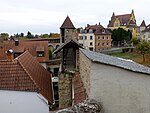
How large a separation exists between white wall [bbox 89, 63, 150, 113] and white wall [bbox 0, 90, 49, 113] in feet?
19.3

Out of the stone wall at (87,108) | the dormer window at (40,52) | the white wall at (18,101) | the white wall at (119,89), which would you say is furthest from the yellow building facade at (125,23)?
the stone wall at (87,108)

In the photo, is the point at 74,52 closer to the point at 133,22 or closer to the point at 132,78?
the point at 132,78

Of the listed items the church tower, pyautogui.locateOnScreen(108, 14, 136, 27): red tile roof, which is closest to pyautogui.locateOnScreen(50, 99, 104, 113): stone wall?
the church tower

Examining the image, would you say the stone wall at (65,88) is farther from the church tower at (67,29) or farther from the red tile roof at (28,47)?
the church tower at (67,29)

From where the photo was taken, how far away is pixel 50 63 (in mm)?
28219

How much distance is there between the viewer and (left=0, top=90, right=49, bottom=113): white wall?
13.4 meters

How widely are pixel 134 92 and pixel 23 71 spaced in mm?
7765

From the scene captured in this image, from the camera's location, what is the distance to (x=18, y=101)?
44.1 feet

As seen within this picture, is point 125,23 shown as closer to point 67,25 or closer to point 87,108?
point 67,25

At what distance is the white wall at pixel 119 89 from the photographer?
27.1ft

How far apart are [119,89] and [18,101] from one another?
273 inches

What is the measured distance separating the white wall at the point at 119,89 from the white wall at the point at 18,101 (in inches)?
231

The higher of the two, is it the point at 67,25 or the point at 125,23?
the point at 125,23

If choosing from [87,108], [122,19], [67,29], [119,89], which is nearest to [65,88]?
[119,89]
